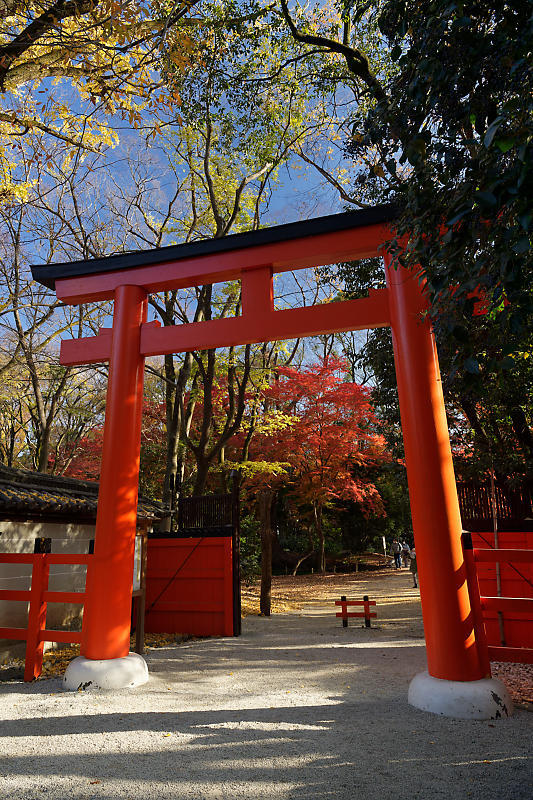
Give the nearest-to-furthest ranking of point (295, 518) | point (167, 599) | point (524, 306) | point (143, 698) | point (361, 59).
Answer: point (524, 306)
point (143, 698)
point (361, 59)
point (167, 599)
point (295, 518)

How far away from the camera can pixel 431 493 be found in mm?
3955

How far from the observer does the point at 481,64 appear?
2.72 metres

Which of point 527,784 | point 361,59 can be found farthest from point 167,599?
point 361,59

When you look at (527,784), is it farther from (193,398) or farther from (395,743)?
(193,398)

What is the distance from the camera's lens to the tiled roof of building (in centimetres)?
637

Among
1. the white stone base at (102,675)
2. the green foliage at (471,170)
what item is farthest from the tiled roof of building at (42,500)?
the green foliage at (471,170)

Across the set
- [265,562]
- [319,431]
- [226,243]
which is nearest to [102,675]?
[226,243]

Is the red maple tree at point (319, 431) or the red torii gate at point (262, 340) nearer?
the red torii gate at point (262, 340)

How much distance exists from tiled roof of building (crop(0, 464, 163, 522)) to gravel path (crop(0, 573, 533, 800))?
2321mm

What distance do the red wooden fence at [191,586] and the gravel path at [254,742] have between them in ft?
9.06

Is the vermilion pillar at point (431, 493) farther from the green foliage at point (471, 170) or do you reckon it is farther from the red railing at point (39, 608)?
the red railing at point (39, 608)

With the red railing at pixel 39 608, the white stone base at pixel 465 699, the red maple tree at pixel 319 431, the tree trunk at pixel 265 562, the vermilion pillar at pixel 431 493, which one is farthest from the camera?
the red maple tree at pixel 319 431

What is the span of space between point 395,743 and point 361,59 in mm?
8500

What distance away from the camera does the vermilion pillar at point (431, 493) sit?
12.2 feet
